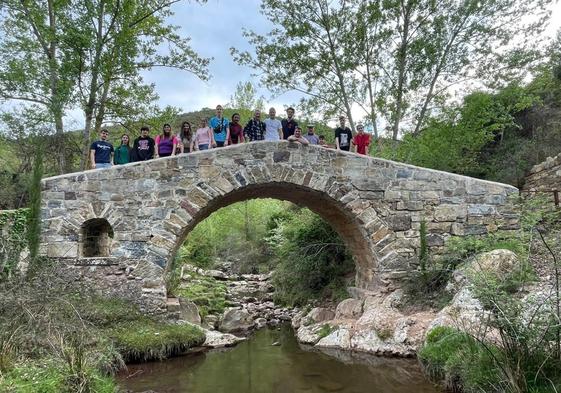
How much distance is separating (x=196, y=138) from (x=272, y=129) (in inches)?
55.8

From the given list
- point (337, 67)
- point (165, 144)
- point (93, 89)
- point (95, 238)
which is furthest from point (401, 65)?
point (95, 238)

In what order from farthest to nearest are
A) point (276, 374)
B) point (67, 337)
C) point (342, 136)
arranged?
point (342, 136) → point (276, 374) → point (67, 337)

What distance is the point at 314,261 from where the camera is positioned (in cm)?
1149

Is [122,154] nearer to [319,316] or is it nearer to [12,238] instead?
[12,238]

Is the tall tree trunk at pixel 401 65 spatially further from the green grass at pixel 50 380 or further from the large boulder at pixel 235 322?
the green grass at pixel 50 380

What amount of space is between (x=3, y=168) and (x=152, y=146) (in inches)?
286

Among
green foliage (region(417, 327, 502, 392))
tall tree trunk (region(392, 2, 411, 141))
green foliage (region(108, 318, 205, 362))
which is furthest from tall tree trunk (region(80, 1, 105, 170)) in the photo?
green foliage (region(417, 327, 502, 392))

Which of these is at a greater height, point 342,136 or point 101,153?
point 342,136

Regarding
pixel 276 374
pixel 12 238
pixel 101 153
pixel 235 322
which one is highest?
pixel 101 153

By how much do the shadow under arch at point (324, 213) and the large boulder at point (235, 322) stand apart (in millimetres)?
2463

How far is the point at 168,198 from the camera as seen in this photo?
781cm

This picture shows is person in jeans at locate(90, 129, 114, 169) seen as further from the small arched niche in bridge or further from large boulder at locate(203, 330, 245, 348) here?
large boulder at locate(203, 330, 245, 348)

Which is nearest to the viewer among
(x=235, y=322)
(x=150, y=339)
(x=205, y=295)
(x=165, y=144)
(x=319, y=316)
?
(x=150, y=339)

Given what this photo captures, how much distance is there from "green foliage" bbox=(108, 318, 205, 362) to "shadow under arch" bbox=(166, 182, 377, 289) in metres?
1.08
